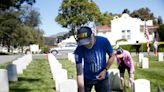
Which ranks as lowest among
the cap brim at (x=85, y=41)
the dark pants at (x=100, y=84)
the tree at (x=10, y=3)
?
the dark pants at (x=100, y=84)

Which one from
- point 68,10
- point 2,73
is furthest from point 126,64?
point 68,10

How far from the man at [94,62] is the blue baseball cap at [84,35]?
0.60ft

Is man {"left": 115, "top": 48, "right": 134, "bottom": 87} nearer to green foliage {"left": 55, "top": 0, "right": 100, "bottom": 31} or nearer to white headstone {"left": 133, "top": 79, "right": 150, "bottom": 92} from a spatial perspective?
white headstone {"left": 133, "top": 79, "right": 150, "bottom": 92}

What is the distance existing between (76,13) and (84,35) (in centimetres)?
7192

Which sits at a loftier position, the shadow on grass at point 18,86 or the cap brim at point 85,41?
the cap brim at point 85,41

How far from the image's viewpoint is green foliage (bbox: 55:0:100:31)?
75000mm

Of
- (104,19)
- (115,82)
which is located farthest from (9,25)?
(115,82)

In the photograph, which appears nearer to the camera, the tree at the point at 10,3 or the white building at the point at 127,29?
the tree at the point at 10,3

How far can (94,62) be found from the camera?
20.7ft

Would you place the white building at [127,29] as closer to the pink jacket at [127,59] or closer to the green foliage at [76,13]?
the green foliage at [76,13]

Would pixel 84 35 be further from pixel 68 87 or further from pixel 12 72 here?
pixel 12 72

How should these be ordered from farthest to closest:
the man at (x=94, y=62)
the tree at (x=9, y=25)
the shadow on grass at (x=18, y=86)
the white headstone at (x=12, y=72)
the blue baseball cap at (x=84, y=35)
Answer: the tree at (x=9, y=25)
the white headstone at (x=12, y=72)
the shadow on grass at (x=18, y=86)
the man at (x=94, y=62)
the blue baseball cap at (x=84, y=35)

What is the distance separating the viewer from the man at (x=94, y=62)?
245 inches

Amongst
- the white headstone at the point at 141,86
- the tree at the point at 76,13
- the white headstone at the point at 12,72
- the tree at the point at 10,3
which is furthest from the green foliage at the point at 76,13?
the white headstone at the point at 141,86
